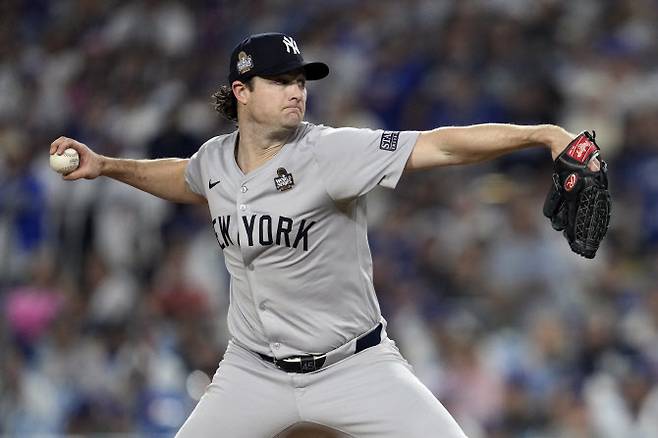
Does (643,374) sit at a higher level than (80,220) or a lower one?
lower

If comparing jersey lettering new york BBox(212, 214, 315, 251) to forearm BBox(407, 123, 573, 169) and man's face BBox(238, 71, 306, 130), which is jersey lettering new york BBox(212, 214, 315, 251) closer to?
man's face BBox(238, 71, 306, 130)

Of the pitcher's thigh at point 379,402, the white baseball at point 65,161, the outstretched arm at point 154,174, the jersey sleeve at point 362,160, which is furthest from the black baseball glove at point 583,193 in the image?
the white baseball at point 65,161

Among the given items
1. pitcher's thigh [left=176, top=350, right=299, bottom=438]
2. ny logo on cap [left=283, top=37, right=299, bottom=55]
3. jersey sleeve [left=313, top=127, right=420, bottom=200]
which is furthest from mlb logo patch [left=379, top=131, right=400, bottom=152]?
pitcher's thigh [left=176, top=350, right=299, bottom=438]

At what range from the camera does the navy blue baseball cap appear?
4238mm

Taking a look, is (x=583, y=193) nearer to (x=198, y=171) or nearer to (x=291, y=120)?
(x=291, y=120)

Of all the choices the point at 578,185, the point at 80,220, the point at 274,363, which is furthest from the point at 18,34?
the point at 578,185

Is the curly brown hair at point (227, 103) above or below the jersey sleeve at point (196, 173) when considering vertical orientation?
above

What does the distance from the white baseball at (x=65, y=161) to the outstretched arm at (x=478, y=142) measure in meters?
1.30

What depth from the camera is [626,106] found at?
7.97m

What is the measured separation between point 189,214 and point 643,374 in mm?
3349

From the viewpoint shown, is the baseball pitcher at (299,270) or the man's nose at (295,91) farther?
the man's nose at (295,91)

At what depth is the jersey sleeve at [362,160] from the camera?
4051 millimetres

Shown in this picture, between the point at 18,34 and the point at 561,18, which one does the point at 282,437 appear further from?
the point at 18,34

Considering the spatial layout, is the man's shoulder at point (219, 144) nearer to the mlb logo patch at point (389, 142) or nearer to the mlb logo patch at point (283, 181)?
the mlb logo patch at point (283, 181)
